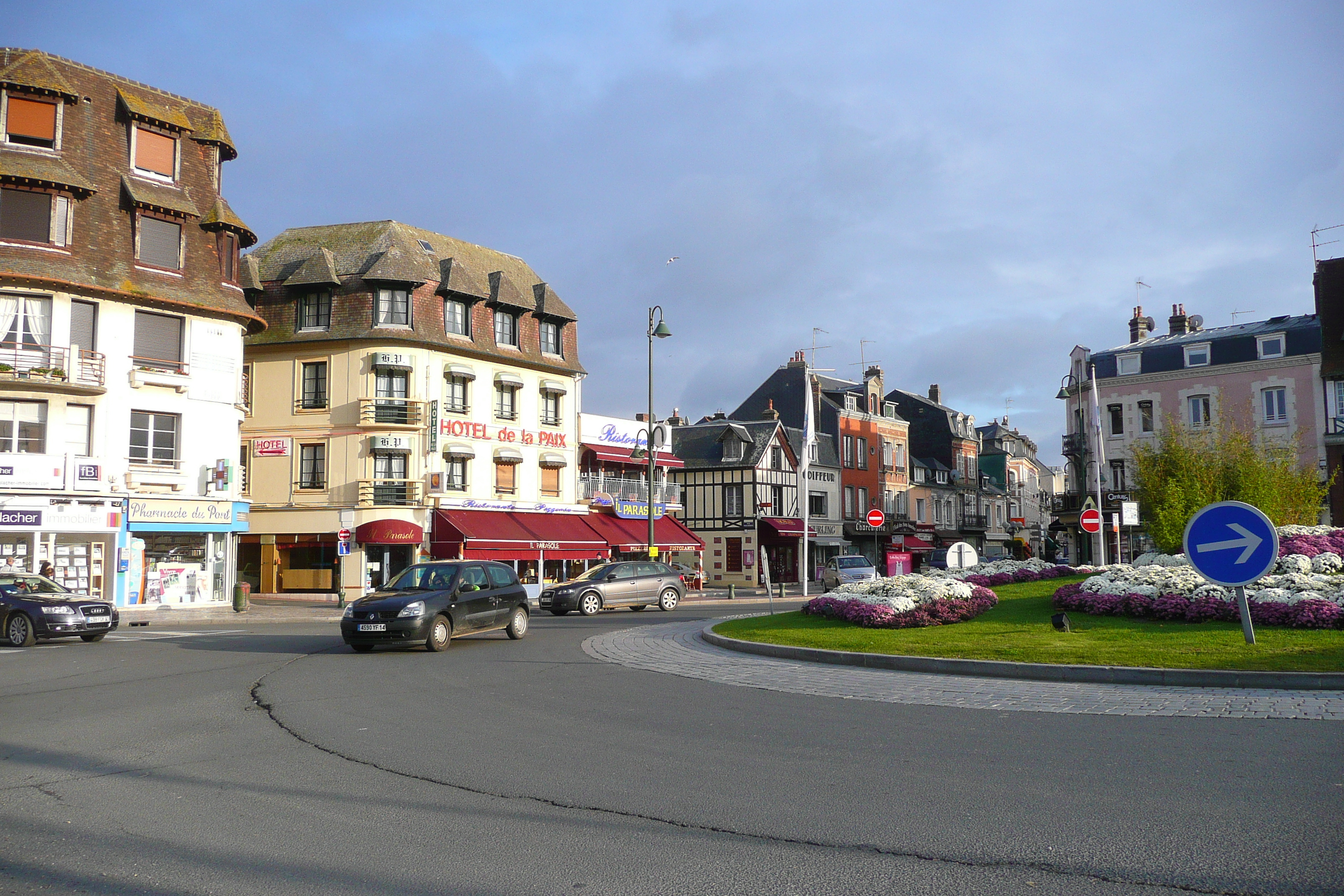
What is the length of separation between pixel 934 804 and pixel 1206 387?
51.7m

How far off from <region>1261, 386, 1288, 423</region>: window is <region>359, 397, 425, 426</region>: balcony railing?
38.3m

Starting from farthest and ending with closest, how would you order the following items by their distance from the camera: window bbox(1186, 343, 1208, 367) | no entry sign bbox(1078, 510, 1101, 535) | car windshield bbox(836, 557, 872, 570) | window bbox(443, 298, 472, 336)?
window bbox(1186, 343, 1208, 367) < car windshield bbox(836, 557, 872, 570) < window bbox(443, 298, 472, 336) < no entry sign bbox(1078, 510, 1101, 535)

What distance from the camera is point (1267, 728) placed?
27.4 feet

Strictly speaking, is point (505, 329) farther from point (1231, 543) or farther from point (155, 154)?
point (1231, 543)

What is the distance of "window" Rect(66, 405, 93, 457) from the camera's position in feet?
97.5

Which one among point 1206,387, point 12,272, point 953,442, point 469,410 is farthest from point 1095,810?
point 953,442

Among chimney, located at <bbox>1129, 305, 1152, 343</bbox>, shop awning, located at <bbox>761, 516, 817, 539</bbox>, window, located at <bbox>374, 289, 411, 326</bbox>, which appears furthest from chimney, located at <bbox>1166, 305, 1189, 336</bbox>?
window, located at <bbox>374, 289, 411, 326</bbox>

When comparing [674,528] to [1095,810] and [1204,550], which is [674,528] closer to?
[1204,550]

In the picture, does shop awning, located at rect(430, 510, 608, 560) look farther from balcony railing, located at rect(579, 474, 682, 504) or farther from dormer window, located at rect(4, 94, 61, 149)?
dormer window, located at rect(4, 94, 61, 149)

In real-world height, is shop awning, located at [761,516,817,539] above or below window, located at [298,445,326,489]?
below

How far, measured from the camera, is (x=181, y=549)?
32.0 meters

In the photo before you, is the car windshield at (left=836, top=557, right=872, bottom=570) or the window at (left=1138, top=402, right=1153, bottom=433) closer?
the car windshield at (left=836, top=557, right=872, bottom=570)

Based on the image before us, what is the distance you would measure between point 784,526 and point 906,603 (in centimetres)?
3970

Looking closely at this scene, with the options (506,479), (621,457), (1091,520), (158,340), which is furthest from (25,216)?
(1091,520)
